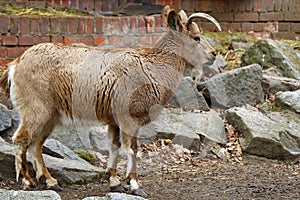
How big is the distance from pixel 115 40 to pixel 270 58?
2259 millimetres

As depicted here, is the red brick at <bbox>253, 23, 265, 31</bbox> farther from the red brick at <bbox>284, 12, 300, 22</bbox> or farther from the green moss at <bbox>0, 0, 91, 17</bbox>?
the green moss at <bbox>0, 0, 91, 17</bbox>

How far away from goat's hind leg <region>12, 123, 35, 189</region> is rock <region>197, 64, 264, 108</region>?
3061 mm

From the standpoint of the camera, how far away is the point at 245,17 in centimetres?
1027

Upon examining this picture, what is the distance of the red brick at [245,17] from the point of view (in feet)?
33.6

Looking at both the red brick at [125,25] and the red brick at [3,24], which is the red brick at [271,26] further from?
the red brick at [3,24]

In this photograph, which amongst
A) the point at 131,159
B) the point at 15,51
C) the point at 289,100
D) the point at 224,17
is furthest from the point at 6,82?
the point at 224,17

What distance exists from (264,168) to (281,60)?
2.56m

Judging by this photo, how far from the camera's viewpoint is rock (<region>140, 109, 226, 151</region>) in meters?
6.80

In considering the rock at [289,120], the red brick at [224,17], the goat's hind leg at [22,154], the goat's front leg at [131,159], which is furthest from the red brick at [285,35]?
the goat's hind leg at [22,154]

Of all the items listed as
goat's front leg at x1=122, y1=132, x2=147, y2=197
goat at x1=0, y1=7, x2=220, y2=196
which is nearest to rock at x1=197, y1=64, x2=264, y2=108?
goat at x1=0, y1=7, x2=220, y2=196

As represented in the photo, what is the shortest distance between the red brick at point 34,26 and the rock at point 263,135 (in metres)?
2.36

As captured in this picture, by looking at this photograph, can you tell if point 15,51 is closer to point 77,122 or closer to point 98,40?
point 98,40

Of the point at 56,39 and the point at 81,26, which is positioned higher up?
the point at 81,26

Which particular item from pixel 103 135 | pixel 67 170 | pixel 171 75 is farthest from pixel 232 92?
pixel 67 170
